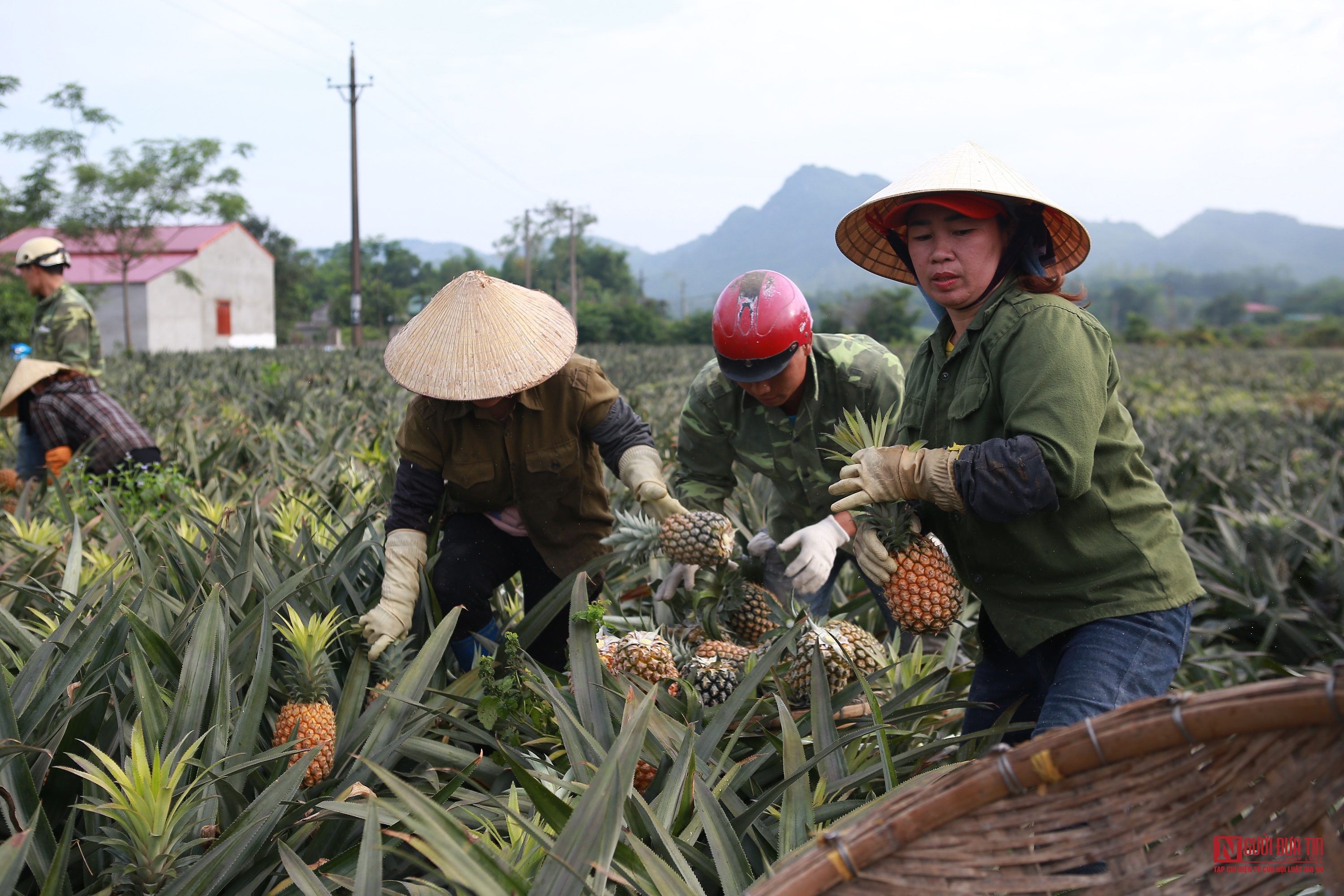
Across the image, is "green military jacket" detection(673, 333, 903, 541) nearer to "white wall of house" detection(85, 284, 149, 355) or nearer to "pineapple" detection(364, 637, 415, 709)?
"pineapple" detection(364, 637, 415, 709)

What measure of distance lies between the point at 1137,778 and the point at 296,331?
2598 inches

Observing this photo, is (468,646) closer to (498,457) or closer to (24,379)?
(498,457)

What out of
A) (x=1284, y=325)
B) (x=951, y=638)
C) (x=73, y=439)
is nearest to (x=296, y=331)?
(x=73, y=439)

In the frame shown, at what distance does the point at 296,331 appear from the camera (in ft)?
200

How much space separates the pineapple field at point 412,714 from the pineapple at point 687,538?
0.4 inches

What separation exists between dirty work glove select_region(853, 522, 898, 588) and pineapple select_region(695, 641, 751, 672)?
1.58 ft

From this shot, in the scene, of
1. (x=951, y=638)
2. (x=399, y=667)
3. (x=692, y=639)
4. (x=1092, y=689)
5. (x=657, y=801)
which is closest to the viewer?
(x=657, y=801)

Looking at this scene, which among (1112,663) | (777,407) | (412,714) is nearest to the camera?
(1112,663)

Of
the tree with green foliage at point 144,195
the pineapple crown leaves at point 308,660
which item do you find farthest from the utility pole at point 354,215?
the pineapple crown leaves at point 308,660

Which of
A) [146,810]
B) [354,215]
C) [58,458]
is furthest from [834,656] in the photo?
[354,215]

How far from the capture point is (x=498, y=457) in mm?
3082

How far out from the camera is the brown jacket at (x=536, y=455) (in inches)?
119

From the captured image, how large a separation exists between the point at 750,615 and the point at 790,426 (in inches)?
34.2

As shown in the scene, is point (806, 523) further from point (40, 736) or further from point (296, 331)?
point (296, 331)
